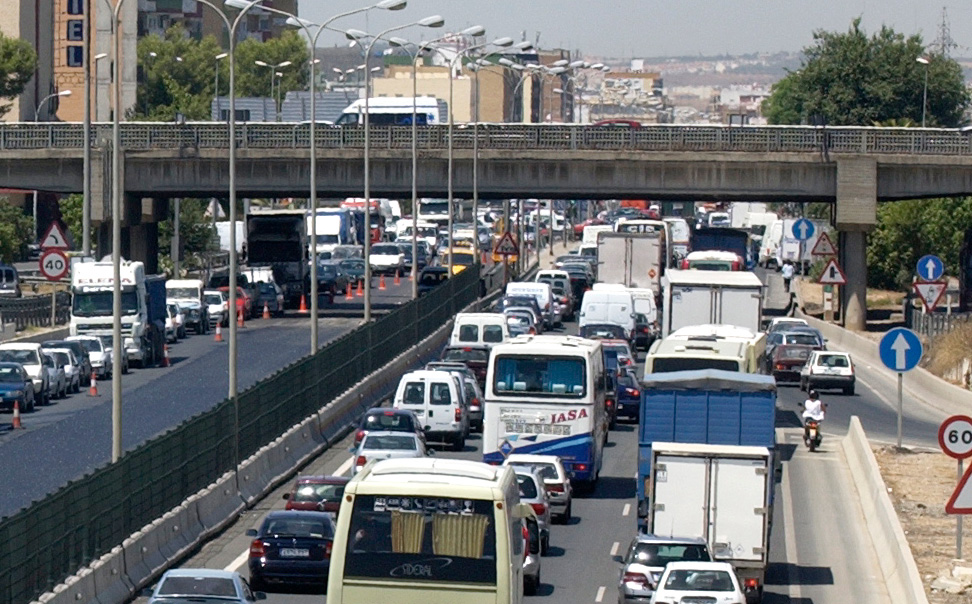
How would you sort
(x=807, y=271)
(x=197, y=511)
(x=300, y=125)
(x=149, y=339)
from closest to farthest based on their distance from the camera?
1. (x=197, y=511)
2. (x=149, y=339)
3. (x=300, y=125)
4. (x=807, y=271)

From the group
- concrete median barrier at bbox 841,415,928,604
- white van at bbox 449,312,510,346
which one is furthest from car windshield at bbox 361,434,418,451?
white van at bbox 449,312,510,346

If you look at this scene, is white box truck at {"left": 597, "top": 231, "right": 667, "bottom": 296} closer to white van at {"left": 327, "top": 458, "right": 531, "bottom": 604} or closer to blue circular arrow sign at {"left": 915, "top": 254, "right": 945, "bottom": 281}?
blue circular arrow sign at {"left": 915, "top": 254, "right": 945, "bottom": 281}

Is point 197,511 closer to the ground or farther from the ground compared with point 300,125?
closer to the ground

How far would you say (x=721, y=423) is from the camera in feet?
97.8

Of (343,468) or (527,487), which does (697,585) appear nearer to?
(527,487)

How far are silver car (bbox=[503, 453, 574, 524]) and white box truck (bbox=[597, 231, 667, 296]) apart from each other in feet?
129

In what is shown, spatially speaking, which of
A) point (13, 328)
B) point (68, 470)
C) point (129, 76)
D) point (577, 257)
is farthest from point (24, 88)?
point (68, 470)

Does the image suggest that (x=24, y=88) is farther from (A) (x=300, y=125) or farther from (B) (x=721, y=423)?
(B) (x=721, y=423)

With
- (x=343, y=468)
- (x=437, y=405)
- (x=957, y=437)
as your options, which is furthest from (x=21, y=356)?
(x=957, y=437)

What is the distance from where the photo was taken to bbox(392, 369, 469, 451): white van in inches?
1555

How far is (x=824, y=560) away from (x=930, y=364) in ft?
94.3

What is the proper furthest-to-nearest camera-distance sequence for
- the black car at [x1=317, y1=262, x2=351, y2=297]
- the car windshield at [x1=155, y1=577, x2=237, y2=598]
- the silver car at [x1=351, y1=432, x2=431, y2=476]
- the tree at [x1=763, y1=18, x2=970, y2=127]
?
the tree at [x1=763, y1=18, x2=970, y2=127] → the black car at [x1=317, y1=262, x2=351, y2=297] → the silver car at [x1=351, y1=432, x2=431, y2=476] → the car windshield at [x1=155, y1=577, x2=237, y2=598]

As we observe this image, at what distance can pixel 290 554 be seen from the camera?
2481cm

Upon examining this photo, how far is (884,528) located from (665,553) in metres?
6.65
